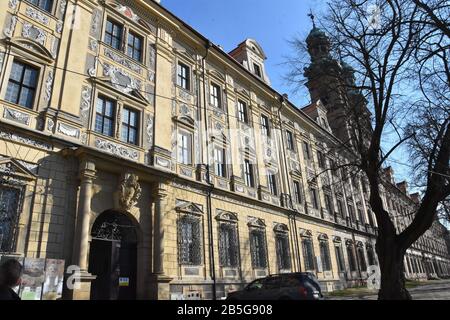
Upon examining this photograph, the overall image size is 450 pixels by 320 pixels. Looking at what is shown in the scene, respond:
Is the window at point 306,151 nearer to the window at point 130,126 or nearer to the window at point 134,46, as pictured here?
the window at point 134,46

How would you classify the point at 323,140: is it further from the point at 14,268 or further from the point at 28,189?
the point at 14,268

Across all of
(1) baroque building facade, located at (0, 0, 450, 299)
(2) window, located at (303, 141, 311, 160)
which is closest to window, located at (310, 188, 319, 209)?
(2) window, located at (303, 141, 311, 160)

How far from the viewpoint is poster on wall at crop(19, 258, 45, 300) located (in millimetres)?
9539

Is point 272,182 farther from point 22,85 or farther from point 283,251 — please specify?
point 22,85

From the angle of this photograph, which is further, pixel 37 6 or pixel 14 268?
pixel 37 6

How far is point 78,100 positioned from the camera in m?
13.1

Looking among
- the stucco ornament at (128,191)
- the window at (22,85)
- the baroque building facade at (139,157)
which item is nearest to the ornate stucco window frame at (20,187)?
the baroque building facade at (139,157)

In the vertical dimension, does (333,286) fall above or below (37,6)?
below

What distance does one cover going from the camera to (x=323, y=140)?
32.9m
